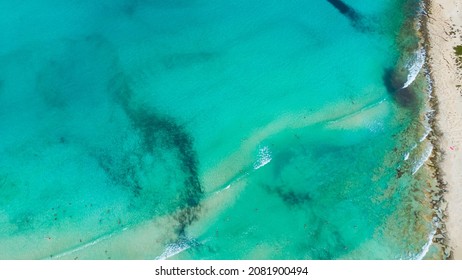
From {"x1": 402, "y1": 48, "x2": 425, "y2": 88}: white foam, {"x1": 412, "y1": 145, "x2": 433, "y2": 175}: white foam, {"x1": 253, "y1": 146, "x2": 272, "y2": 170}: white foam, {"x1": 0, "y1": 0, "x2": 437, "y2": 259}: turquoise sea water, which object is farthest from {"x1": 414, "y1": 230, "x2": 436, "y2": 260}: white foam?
{"x1": 253, "y1": 146, "x2": 272, "y2": 170}: white foam

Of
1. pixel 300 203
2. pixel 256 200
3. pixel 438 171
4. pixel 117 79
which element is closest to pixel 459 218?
pixel 438 171

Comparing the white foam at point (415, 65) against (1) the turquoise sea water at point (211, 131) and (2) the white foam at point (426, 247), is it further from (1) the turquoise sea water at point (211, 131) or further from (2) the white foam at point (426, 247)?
(2) the white foam at point (426, 247)

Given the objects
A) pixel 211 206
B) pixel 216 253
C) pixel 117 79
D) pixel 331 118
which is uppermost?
pixel 117 79

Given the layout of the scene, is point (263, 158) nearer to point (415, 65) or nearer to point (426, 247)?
point (426, 247)

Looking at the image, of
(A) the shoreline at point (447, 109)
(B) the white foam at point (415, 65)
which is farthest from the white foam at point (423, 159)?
(B) the white foam at point (415, 65)

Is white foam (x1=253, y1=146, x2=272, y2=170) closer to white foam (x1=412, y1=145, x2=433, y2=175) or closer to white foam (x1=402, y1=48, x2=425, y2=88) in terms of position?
Result: white foam (x1=412, y1=145, x2=433, y2=175)

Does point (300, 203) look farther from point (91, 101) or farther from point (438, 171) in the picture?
point (91, 101)
